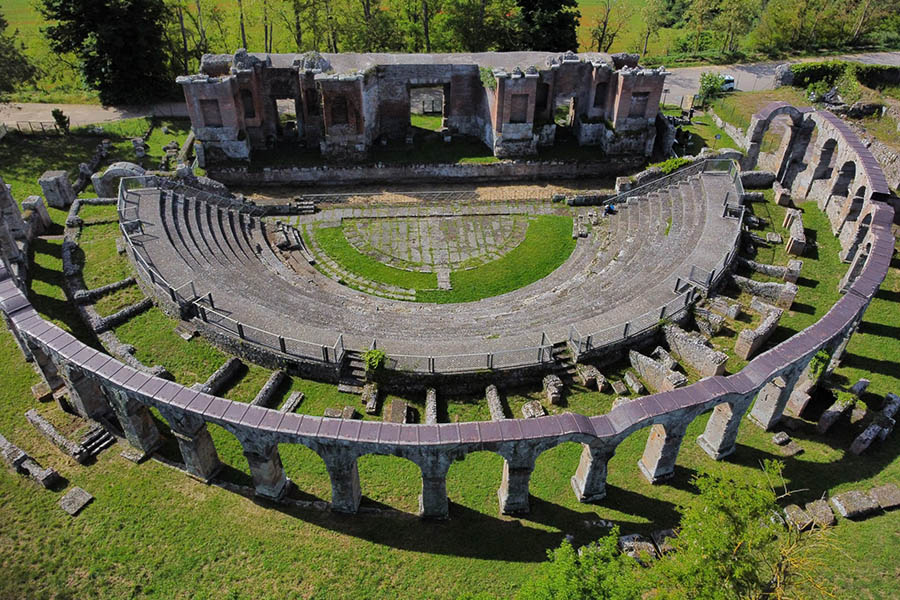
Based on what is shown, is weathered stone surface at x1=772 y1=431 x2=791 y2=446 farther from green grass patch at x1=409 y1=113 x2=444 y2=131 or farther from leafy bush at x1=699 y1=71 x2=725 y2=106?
leafy bush at x1=699 y1=71 x2=725 y2=106

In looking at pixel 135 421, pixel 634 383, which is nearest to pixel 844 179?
pixel 634 383

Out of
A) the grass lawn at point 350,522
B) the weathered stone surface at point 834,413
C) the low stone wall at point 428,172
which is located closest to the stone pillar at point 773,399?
the grass lawn at point 350,522

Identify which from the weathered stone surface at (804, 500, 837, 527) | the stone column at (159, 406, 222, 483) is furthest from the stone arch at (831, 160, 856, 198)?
the stone column at (159, 406, 222, 483)

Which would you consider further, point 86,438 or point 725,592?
point 86,438

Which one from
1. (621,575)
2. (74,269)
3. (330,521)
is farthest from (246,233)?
(621,575)

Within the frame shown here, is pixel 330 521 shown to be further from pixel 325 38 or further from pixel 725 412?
pixel 325 38

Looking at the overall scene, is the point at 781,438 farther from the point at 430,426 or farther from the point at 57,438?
the point at 57,438
